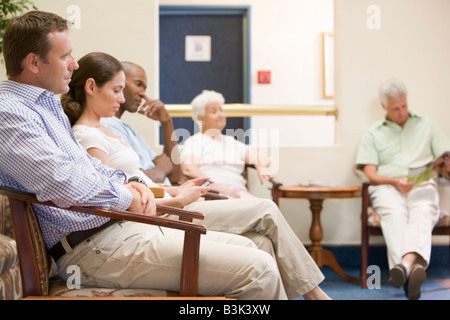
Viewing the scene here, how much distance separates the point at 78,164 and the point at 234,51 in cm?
379

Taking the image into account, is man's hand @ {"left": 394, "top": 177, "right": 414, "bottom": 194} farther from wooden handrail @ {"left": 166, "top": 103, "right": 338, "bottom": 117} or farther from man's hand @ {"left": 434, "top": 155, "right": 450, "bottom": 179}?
wooden handrail @ {"left": 166, "top": 103, "right": 338, "bottom": 117}

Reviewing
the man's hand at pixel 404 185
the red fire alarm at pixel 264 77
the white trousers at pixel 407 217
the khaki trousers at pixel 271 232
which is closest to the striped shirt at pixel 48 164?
the khaki trousers at pixel 271 232

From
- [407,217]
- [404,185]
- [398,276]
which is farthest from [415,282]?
[404,185]

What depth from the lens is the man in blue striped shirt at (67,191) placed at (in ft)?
4.46

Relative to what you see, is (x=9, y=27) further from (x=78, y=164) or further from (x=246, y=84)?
(x=246, y=84)

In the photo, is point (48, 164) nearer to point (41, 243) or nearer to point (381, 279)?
point (41, 243)

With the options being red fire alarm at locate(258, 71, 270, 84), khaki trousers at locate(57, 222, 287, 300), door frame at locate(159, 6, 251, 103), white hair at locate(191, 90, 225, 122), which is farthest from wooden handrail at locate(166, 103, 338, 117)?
khaki trousers at locate(57, 222, 287, 300)

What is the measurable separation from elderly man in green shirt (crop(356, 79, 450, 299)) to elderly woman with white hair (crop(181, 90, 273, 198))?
32.1 inches

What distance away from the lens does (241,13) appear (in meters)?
5.19

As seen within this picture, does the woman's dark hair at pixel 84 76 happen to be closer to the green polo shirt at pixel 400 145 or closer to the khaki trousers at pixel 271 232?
the khaki trousers at pixel 271 232

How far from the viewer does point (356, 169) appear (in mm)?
3711

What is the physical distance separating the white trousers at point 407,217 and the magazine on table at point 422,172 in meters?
0.04

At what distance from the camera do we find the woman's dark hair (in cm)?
182

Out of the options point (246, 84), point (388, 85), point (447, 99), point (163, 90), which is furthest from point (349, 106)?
point (246, 84)
